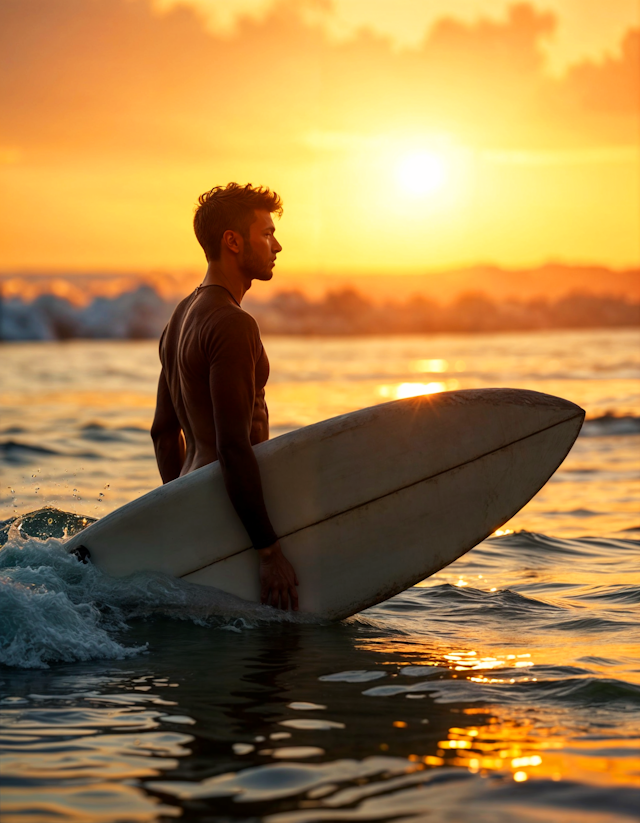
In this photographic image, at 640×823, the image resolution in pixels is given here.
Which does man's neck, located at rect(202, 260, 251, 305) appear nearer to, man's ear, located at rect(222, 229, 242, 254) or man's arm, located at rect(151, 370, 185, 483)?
man's ear, located at rect(222, 229, 242, 254)

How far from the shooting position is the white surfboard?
3904 millimetres

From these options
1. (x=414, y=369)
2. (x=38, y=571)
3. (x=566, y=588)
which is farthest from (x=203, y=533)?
(x=414, y=369)

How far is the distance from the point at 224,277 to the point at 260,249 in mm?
178

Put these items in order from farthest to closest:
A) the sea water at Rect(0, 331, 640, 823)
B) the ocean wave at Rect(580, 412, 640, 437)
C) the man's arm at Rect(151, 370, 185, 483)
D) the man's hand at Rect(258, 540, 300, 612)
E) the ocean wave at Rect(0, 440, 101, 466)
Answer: the ocean wave at Rect(580, 412, 640, 437) < the ocean wave at Rect(0, 440, 101, 466) < the man's arm at Rect(151, 370, 185, 483) < the man's hand at Rect(258, 540, 300, 612) < the sea water at Rect(0, 331, 640, 823)

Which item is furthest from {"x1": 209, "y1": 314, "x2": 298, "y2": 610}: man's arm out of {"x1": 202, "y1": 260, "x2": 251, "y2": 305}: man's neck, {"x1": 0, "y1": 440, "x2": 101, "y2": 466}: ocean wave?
{"x1": 0, "y1": 440, "x2": 101, "y2": 466}: ocean wave

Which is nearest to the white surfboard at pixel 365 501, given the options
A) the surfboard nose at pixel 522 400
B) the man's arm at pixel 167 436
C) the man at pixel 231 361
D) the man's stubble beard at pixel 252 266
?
the surfboard nose at pixel 522 400

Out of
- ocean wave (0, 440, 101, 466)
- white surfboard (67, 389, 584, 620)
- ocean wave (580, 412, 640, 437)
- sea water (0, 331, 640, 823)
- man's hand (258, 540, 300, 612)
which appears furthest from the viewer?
ocean wave (580, 412, 640, 437)

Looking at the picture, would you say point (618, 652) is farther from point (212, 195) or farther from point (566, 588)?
point (212, 195)

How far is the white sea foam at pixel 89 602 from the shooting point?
3510 millimetres

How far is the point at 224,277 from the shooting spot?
3805 millimetres

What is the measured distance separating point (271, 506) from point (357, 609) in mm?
601

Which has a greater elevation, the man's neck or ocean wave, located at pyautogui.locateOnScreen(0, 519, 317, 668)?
the man's neck

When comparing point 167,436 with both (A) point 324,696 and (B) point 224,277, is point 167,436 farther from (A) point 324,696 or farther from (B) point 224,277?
(A) point 324,696

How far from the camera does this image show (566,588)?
16.8 ft
